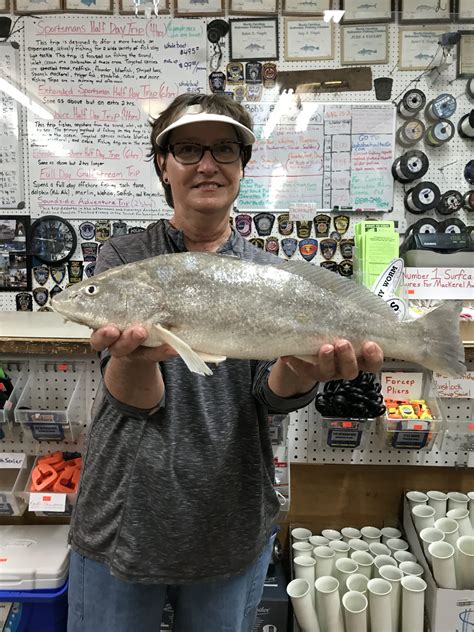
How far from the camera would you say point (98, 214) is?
240 cm

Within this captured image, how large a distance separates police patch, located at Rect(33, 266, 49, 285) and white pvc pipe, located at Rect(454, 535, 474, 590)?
216cm

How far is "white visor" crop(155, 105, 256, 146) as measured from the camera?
1084 mm

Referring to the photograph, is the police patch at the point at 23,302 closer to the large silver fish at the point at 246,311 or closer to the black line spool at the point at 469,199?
the large silver fish at the point at 246,311

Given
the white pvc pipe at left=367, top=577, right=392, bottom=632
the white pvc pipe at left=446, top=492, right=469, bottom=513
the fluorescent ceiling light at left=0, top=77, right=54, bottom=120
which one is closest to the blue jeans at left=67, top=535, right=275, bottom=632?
the white pvc pipe at left=367, top=577, right=392, bottom=632

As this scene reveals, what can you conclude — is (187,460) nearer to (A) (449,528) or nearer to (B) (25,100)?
(A) (449,528)

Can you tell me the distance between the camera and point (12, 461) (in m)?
1.93

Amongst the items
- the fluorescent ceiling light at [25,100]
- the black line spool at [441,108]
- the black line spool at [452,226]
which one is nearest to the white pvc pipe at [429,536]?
the black line spool at [452,226]

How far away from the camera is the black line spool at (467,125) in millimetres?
2260

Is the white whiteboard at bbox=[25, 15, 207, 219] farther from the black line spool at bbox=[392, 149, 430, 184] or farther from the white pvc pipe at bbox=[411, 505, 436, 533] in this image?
the white pvc pipe at bbox=[411, 505, 436, 533]

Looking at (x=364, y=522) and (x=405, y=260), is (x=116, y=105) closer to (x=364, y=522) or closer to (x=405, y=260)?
(x=405, y=260)

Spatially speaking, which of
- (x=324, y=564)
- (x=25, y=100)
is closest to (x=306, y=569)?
(x=324, y=564)

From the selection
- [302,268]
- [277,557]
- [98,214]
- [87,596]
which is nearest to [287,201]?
[98,214]

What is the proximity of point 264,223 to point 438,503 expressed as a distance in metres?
1.48

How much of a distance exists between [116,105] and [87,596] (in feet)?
7.05
